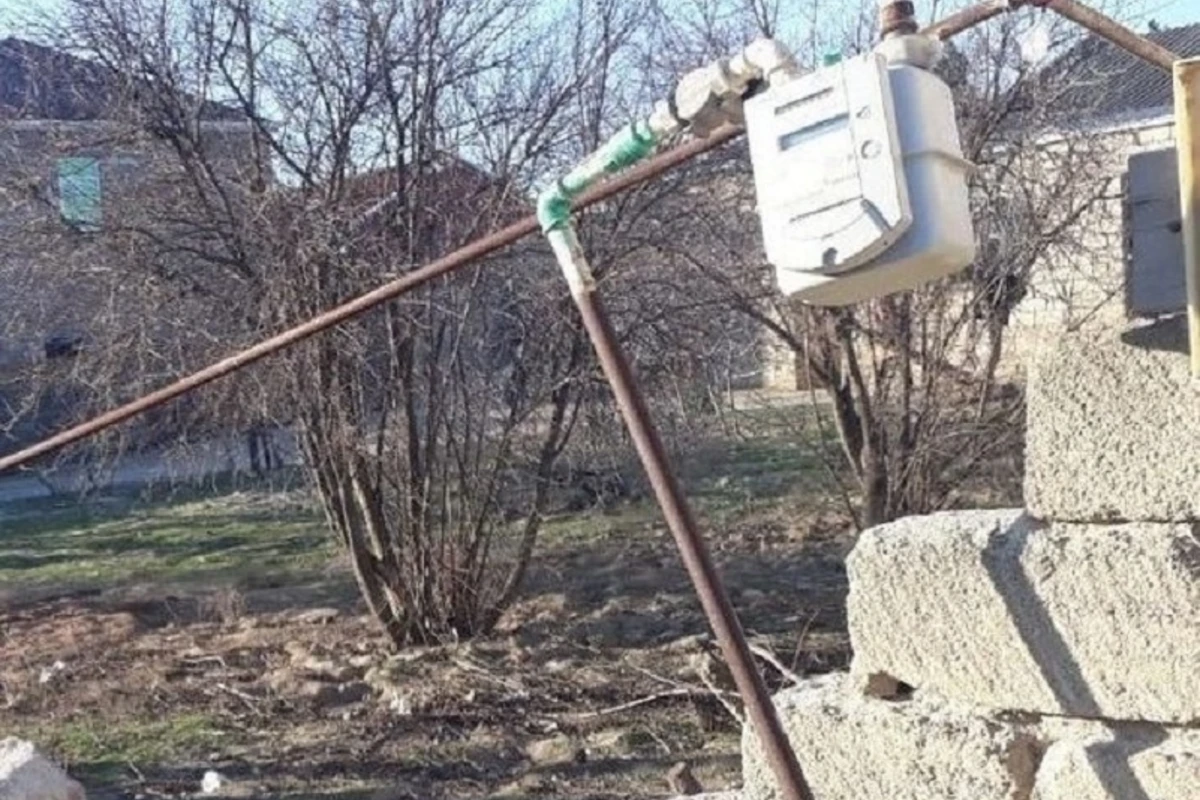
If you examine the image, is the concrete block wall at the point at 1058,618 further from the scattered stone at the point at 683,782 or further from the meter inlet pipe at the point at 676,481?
the scattered stone at the point at 683,782

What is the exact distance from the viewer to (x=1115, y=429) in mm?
2275

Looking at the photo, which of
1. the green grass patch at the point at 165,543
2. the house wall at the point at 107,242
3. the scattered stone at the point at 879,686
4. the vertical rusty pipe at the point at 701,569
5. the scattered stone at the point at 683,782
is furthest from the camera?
the green grass patch at the point at 165,543

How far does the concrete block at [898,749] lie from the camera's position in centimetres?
241

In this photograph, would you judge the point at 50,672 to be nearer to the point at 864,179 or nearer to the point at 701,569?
the point at 701,569

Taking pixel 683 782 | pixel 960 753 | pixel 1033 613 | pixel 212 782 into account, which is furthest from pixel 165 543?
pixel 1033 613

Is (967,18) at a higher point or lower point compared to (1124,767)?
higher

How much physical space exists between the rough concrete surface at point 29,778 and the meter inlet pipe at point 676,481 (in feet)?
9.66

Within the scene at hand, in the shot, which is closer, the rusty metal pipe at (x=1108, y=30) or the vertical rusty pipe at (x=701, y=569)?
the vertical rusty pipe at (x=701, y=569)

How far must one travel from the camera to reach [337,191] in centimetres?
897

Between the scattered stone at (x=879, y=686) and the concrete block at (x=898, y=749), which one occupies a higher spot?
the scattered stone at (x=879, y=686)

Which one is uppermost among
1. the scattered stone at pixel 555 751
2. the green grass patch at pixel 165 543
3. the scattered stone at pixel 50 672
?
the green grass patch at pixel 165 543

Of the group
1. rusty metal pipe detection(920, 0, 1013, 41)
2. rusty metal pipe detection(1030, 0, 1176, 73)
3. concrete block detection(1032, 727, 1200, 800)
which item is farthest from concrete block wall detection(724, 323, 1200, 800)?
rusty metal pipe detection(920, 0, 1013, 41)

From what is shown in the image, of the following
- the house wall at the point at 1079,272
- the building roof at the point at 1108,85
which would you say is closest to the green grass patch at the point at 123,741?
the house wall at the point at 1079,272

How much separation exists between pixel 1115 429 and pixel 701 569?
2.29 ft
